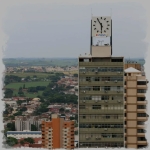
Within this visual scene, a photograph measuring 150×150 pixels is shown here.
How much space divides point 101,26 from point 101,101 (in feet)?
4.90

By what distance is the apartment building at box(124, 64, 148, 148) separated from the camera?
1554 centimetres

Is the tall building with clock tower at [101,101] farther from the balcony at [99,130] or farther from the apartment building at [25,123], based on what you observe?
the apartment building at [25,123]

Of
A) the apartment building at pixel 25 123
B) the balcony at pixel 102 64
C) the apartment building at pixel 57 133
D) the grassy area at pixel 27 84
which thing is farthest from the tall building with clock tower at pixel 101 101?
the grassy area at pixel 27 84

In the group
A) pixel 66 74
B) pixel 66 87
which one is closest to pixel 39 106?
pixel 66 87

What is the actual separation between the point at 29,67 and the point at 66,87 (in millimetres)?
16777

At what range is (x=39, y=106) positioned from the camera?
55.0 meters

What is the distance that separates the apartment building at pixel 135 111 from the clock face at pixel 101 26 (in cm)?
147

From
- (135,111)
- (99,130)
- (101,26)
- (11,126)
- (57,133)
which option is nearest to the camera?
(99,130)

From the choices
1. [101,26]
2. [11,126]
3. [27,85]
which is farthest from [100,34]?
[27,85]

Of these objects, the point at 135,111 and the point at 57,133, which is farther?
the point at 57,133

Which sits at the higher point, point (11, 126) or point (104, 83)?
point (104, 83)

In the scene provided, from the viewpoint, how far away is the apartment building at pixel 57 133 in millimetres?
20156

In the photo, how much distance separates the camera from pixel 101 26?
14586mm

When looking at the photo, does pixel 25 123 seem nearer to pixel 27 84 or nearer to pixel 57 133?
pixel 57 133
